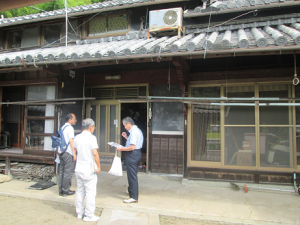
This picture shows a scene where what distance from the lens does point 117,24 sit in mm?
8094

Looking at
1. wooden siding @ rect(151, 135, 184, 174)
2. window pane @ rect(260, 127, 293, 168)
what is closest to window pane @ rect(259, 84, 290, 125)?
window pane @ rect(260, 127, 293, 168)

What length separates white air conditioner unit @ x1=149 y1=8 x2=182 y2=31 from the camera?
6.57m

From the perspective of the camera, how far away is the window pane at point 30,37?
29.2ft

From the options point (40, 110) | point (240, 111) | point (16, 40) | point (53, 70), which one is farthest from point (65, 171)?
point (16, 40)

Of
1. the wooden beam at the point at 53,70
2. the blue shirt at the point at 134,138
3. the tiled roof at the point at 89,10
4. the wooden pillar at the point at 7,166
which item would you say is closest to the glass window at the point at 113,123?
the wooden beam at the point at 53,70

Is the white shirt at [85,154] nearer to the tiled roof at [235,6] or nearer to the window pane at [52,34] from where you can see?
the tiled roof at [235,6]

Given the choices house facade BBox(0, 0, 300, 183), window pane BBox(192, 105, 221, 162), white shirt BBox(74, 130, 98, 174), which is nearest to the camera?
white shirt BBox(74, 130, 98, 174)

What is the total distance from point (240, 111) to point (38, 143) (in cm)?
636

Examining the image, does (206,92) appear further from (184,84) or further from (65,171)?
(65,171)

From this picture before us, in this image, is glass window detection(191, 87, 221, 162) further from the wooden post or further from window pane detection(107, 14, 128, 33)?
the wooden post

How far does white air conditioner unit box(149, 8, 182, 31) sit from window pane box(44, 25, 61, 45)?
13.9 ft

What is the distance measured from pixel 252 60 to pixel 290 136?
2.26 m

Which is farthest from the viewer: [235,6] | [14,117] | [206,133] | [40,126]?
[14,117]

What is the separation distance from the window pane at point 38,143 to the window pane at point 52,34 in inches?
158
